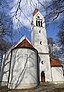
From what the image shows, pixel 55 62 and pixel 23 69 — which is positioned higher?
pixel 55 62

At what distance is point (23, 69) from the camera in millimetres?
23078

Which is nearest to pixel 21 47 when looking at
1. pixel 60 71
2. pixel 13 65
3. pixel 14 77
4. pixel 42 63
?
pixel 13 65

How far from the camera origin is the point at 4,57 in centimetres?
2956

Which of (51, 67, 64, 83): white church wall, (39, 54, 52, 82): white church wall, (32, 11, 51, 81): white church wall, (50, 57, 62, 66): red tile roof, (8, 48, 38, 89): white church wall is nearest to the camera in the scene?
(8, 48, 38, 89): white church wall

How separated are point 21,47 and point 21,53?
99 centimetres

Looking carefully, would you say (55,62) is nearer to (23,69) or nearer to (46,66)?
(46,66)

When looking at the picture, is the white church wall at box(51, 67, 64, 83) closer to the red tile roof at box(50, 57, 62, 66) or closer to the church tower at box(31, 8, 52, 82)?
the red tile roof at box(50, 57, 62, 66)

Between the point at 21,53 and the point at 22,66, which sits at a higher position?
the point at 21,53

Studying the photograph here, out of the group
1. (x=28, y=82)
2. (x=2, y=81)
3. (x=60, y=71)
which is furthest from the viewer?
(x=60, y=71)

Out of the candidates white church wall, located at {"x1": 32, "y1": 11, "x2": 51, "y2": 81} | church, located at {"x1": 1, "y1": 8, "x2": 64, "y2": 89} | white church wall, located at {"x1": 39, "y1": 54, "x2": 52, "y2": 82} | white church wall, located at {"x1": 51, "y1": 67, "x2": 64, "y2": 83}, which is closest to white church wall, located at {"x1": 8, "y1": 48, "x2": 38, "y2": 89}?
church, located at {"x1": 1, "y1": 8, "x2": 64, "y2": 89}

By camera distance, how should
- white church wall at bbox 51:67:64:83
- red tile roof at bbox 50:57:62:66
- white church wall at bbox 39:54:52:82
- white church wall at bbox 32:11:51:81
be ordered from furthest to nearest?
red tile roof at bbox 50:57:62:66 < white church wall at bbox 51:67:64:83 < white church wall at bbox 32:11:51:81 < white church wall at bbox 39:54:52:82

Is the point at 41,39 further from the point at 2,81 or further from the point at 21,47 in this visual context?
the point at 2,81

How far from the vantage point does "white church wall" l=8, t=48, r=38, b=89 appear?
22453mm

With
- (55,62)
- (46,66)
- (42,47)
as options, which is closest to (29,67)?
(46,66)
